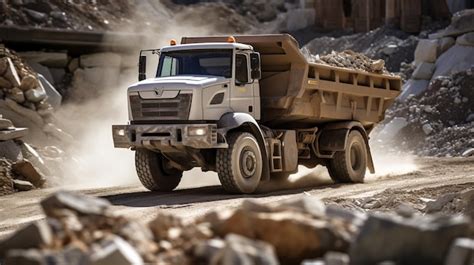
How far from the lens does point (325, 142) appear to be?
20.7 m

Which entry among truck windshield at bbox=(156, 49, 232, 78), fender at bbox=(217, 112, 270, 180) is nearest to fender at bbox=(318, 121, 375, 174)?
fender at bbox=(217, 112, 270, 180)

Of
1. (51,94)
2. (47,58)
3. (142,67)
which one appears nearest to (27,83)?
(51,94)

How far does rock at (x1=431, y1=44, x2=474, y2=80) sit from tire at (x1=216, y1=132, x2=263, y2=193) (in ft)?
42.0

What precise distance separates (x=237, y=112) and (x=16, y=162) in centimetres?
533

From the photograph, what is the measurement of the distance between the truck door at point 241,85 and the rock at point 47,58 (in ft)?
33.2

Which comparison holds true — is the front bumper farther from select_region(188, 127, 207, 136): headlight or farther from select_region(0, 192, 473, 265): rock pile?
select_region(0, 192, 473, 265): rock pile

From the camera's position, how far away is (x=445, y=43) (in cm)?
3200

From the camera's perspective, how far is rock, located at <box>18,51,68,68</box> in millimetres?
27422

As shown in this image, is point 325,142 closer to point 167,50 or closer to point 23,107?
point 167,50

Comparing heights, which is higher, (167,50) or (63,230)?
(167,50)

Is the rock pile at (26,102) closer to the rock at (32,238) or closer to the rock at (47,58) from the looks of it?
the rock at (47,58)

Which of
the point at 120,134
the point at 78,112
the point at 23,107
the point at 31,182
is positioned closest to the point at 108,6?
the point at 78,112

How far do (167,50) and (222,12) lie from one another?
→ 3184 cm

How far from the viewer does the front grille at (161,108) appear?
1772cm
